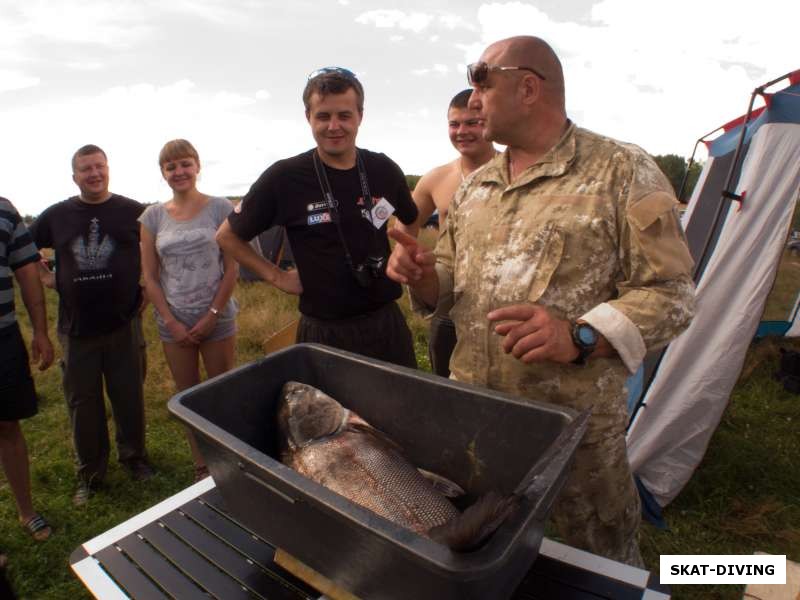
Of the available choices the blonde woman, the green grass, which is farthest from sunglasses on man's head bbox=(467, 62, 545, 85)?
the green grass

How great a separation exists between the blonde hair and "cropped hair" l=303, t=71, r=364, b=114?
1.30 meters

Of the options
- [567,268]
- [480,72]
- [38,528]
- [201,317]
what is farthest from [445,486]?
[38,528]

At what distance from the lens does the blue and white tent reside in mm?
3648

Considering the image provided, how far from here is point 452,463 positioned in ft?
5.31

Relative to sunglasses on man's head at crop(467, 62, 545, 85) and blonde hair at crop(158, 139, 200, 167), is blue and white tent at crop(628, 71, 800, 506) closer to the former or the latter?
sunglasses on man's head at crop(467, 62, 545, 85)

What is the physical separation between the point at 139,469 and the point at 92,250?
1.69m

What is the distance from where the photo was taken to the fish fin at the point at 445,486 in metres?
1.54

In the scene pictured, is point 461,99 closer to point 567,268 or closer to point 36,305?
point 567,268

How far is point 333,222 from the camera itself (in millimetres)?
2781

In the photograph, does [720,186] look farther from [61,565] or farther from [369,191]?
[61,565]

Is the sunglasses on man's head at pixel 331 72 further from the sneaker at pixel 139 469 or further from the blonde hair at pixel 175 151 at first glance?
the sneaker at pixel 139 469

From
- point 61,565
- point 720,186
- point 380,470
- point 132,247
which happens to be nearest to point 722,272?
point 720,186

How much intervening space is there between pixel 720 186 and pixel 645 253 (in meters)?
3.46

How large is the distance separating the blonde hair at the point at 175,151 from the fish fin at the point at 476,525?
11.2 feet
